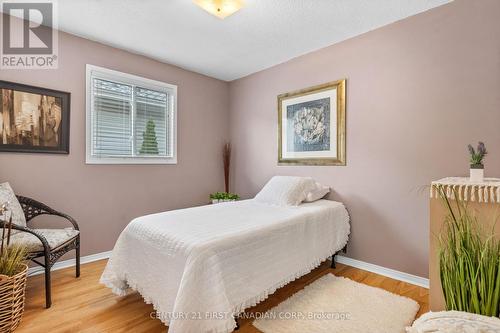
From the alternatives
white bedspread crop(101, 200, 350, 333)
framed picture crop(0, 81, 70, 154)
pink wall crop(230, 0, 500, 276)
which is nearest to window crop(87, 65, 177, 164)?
framed picture crop(0, 81, 70, 154)

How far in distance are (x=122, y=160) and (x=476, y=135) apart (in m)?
3.63

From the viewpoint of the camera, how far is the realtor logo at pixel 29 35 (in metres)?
2.26

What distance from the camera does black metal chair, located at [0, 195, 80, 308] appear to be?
75.5 inches

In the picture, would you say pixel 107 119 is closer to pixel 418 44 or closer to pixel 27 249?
pixel 27 249

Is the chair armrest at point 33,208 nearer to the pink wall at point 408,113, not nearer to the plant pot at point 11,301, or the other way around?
the plant pot at point 11,301

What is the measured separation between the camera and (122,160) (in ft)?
9.96

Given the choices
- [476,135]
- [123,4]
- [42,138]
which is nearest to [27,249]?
[42,138]

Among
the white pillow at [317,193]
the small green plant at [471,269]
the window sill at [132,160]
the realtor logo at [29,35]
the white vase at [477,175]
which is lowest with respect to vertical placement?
the small green plant at [471,269]

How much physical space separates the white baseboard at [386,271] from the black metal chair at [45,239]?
2809 mm

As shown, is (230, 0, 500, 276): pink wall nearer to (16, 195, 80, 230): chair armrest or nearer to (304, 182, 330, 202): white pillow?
(304, 182, 330, 202): white pillow

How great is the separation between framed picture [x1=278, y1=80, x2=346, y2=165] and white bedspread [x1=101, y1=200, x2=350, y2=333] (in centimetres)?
91

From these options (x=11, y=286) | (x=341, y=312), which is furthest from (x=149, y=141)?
(x=341, y=312)

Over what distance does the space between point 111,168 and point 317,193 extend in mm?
2503

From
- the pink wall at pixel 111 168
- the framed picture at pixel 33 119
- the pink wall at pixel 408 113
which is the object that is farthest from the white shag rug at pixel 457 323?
the framed picture at pixel 33 119
